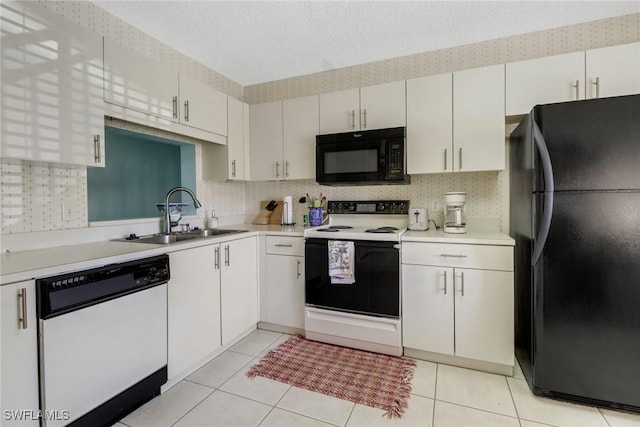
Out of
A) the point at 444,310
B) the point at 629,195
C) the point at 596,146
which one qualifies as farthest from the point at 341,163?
the point at 629,195

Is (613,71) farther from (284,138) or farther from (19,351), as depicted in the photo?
(19,351)

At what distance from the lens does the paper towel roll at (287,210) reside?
3.09 metres

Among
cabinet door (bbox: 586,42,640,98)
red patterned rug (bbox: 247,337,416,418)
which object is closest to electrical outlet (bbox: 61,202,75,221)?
red patterned rug (bbox: 247,337,416,418)

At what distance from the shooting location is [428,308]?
2156 mm

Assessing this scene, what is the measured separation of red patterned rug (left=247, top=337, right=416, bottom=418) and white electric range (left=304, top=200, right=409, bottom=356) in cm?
11

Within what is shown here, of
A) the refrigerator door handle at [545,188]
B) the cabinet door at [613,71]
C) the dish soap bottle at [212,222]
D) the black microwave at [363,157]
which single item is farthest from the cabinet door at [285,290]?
the cabinet door at [613,71]

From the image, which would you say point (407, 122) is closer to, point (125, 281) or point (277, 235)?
point (277, 235)

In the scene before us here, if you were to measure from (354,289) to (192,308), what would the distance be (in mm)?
1137

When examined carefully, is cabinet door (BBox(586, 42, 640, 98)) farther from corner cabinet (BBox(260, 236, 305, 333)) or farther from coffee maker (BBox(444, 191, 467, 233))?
corner cabinet (BBox(260, 236, 305, 333))

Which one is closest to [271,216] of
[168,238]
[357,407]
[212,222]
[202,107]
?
Answer: [212,222]

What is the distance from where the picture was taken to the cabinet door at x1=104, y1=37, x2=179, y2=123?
186 cm

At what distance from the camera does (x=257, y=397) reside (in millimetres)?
1801

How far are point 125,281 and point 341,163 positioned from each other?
68.8 inches

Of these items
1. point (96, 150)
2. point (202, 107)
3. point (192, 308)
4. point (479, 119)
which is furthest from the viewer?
point (202, 107)
